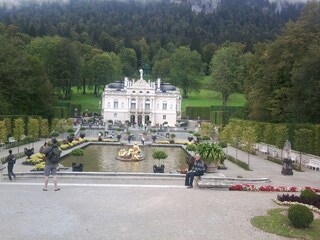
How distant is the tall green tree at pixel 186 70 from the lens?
91.8 metres

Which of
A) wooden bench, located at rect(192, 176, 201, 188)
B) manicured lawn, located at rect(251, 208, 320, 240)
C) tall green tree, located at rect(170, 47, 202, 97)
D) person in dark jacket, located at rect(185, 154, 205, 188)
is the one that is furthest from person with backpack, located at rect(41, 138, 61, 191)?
tall green tree, located at rect(170, 47, 202, 97)

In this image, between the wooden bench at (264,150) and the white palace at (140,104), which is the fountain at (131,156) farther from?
the white palace at (140,104)

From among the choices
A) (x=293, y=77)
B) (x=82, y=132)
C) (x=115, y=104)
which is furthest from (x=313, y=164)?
(x=115, y=104)

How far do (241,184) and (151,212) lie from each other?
6.07 meters

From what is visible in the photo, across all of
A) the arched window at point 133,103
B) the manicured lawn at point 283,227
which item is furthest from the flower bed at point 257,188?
the arched window at point 133,103

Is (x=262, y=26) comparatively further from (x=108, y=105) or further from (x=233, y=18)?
(x=108, y=105)

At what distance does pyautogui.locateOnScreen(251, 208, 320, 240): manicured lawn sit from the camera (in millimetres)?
9812

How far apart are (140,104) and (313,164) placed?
5188 cm

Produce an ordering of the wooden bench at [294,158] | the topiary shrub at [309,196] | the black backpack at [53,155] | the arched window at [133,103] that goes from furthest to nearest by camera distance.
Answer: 1. the arched window at [133,103]
2. the wooden bench at [294,158]
3. the black backpack at [53,155]
4. the topiary shrub at [309,196]

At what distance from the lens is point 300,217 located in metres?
10.1

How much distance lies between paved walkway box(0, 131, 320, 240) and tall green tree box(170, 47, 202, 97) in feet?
248

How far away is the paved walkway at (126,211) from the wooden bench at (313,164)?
1228 centimetres

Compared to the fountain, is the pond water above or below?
below

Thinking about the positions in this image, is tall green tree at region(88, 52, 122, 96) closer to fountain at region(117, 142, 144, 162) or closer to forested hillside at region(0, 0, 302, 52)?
forested hillside at region(0, 0, 302, 52)
